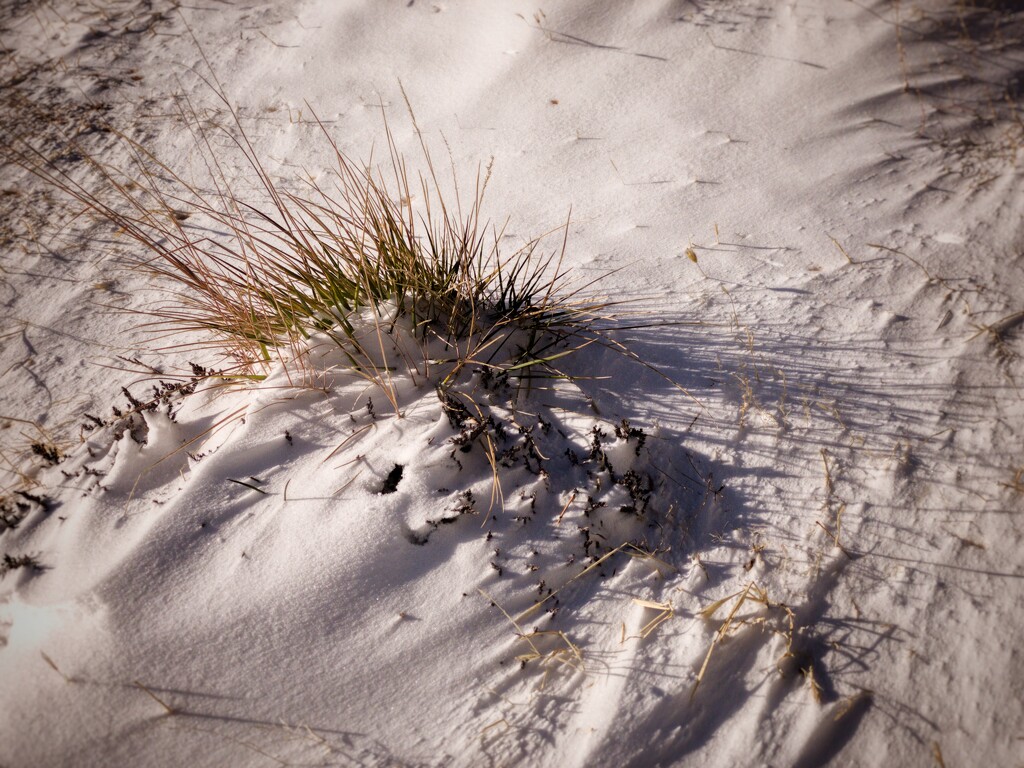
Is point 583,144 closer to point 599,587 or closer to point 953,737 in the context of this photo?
point 599,587

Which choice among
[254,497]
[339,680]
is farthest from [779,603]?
[254,497]

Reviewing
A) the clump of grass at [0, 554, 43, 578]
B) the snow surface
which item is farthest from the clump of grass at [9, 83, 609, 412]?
the clump of grass at [0, 554, 43, 578]

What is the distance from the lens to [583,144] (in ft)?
9.73

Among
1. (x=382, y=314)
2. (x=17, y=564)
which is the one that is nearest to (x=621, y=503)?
(x=382, y=314)

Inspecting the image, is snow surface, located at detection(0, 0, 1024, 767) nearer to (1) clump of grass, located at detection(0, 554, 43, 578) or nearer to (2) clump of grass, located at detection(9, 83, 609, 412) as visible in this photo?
(1) clump of grass, located at detection(0, 554, 43, 578)

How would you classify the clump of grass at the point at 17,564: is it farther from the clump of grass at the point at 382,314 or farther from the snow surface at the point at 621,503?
the clump of grass at the point at 382,314

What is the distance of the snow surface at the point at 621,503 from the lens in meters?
1.42

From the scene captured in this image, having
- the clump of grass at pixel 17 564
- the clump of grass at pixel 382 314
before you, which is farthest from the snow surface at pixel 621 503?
the clump of grass at pixel 382 314

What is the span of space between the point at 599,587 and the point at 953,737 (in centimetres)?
83

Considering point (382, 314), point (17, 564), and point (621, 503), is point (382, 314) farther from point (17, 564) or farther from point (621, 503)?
point (17, 564)

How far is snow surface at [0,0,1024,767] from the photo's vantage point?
4.65 feet

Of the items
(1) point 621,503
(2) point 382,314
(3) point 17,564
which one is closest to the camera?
(3) point 17,564

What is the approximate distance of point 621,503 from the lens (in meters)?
1.73

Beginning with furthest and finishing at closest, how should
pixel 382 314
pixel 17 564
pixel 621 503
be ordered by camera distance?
1. pixel 382 314
2. pixel 621 503
3. pixel 17 564
